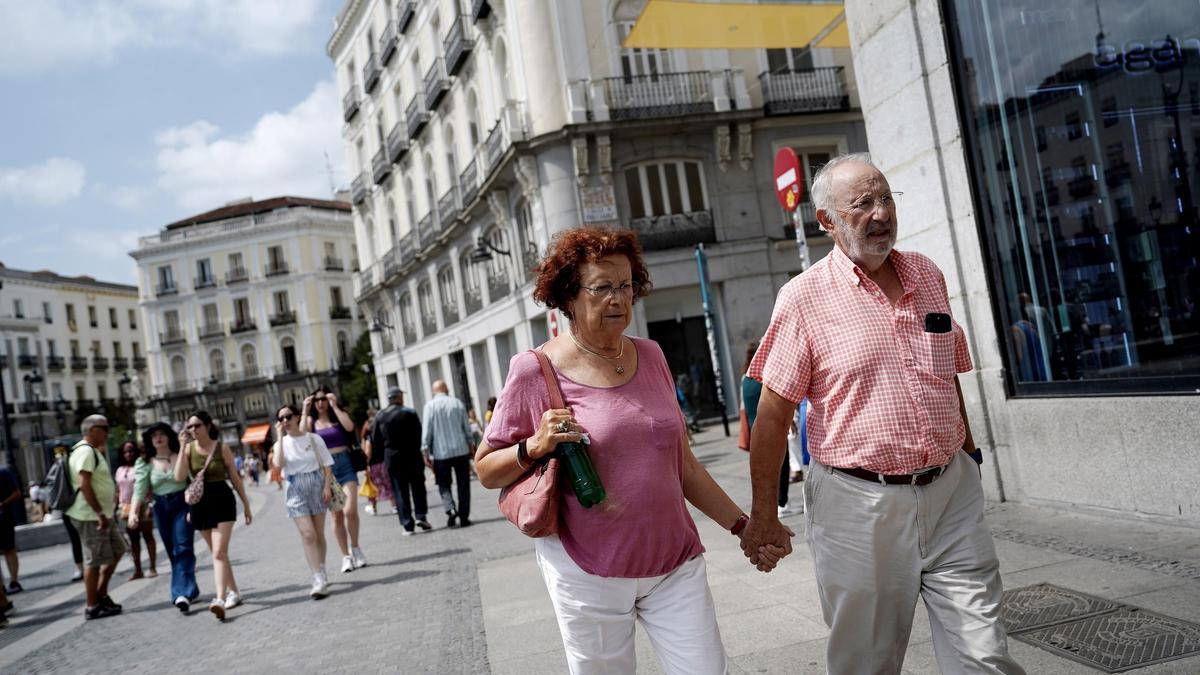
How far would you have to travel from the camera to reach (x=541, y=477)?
2.82 metres

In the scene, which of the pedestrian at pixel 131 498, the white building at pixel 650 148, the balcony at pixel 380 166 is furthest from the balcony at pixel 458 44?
the pedestrian at pixel 131 498

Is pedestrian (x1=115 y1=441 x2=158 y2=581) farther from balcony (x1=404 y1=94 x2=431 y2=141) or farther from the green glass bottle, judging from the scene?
balcony (x1=404 y1=94 x2=431 y2=141)

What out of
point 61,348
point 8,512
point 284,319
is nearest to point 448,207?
point 8,512

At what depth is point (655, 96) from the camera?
23.1 m

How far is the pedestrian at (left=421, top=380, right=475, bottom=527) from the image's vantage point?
12.1 m

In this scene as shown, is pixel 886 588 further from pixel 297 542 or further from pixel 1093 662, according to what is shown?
pixel 297 542

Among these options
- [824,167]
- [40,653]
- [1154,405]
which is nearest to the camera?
[824,167]

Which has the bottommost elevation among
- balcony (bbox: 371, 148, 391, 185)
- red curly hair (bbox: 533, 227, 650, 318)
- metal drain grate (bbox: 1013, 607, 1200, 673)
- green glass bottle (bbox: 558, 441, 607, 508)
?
metal drain grate (bbox: 1013, 607, 1200, 673)

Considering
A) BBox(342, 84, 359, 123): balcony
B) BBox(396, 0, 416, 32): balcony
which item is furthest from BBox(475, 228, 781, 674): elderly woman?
BBox(342, 84, 359, 123): balcony

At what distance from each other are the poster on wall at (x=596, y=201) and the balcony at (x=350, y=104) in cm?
2001

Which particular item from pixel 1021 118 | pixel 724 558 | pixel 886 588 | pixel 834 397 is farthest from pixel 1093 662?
pixel 1021 118

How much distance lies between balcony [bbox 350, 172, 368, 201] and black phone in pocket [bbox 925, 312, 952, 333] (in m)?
39.0

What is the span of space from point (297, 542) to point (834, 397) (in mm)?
12852

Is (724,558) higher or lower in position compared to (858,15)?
lower
